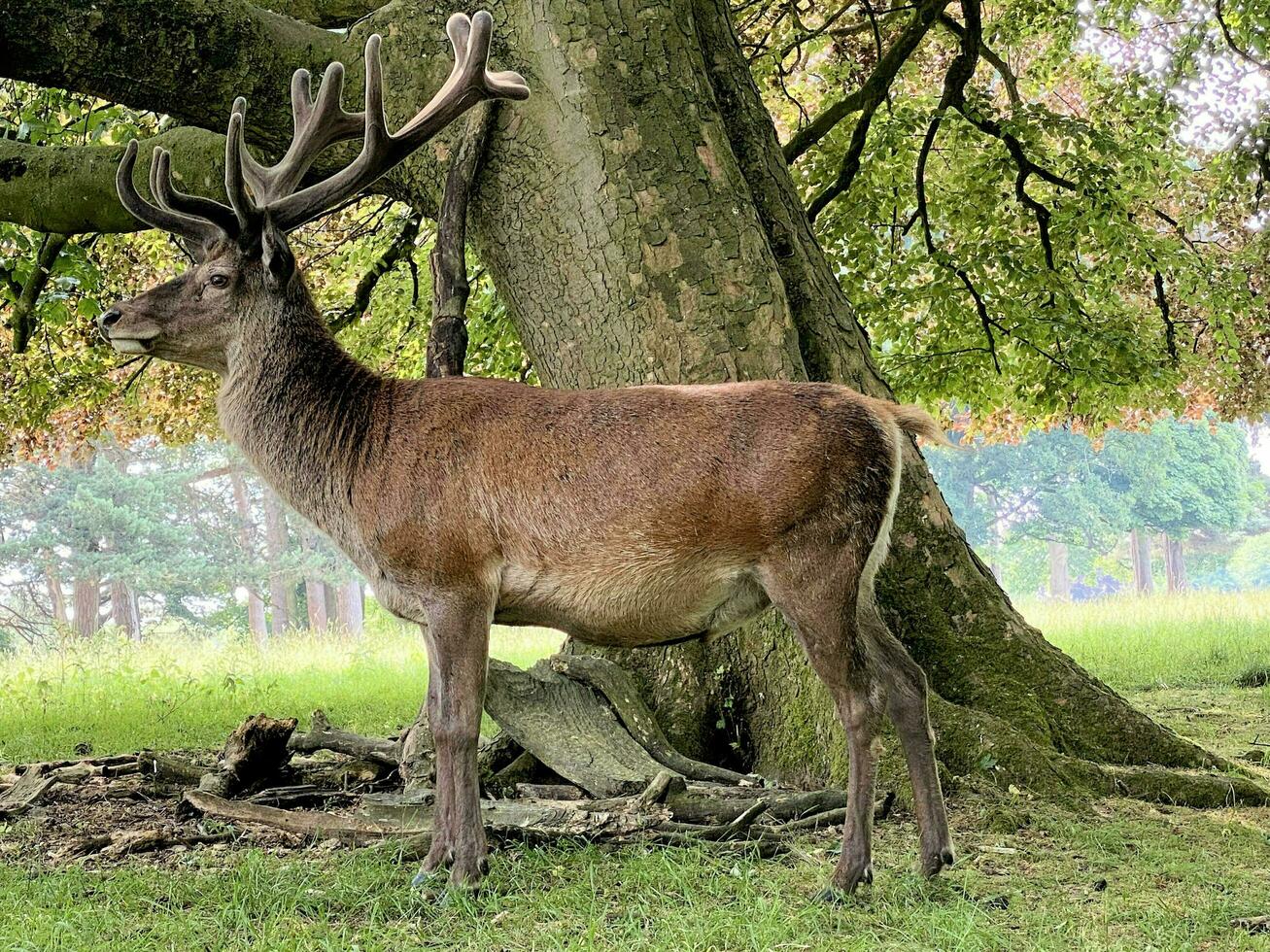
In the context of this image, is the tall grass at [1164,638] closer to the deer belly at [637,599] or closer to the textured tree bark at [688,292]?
the textured tree bark at [688,292]

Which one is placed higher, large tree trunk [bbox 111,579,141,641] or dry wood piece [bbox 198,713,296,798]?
dry wood piece [bbox 198,713,296,798]

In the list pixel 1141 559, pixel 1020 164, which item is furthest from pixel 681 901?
pixel 1141 559

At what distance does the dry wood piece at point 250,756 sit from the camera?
5719 mm

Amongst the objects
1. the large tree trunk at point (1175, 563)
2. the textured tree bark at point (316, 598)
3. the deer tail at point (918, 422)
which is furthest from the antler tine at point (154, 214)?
the large tree trunk at point (1175, 563)

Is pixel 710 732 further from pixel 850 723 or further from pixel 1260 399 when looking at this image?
pixel 1260 399

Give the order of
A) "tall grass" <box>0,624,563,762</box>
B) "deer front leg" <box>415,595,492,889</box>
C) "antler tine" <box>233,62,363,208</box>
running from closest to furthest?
"deer front leg" <box>415,595,492,889</box>
"antler tine" <box>233,62,363,208</box>
"tall grass" <box>0,624,563,762</box>

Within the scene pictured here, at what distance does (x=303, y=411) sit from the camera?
5051mm

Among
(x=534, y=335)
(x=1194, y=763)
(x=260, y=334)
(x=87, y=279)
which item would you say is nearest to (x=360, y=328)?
(x=87, y=279)

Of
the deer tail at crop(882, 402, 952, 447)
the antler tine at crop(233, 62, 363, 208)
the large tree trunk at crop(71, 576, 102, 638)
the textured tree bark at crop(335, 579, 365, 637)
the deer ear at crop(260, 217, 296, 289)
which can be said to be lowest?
the textured tree bark at crop(335, 579, 365, 637)

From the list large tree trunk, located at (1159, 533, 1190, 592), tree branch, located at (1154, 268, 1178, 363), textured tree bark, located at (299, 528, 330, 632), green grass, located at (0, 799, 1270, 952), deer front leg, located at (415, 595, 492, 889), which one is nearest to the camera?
green grass, located at (0, 799, 1270, 952)

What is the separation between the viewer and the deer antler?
5008mm

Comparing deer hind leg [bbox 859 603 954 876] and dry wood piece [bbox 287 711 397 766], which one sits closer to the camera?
deer hind leg [bbox 859 603 954 876]

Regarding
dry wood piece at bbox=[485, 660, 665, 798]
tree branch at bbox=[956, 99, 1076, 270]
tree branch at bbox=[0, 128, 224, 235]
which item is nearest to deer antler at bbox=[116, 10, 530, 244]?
dry wood piece at bbox=[485, 660, 665, 798]

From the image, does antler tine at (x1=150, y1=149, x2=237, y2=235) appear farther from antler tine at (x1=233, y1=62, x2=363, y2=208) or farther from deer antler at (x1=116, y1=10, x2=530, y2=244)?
antler tine at (x1=233, y1=62, x2=363, y2=208)
